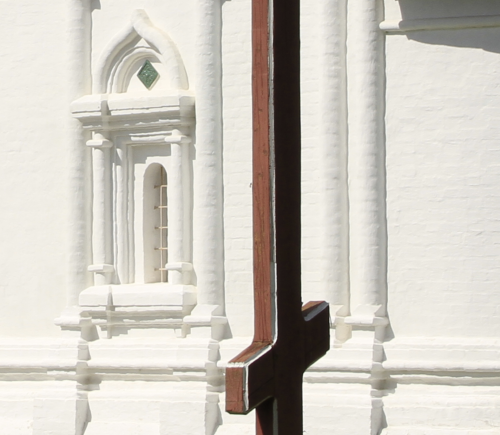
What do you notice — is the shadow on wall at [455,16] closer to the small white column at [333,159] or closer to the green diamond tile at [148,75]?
the small white column at [333,159]

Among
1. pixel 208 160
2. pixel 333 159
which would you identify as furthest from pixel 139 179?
pixel 333 159

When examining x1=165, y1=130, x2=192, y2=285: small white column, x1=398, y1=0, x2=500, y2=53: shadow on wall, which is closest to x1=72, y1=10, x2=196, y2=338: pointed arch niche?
x1=165, y1=130, x2=192, y2=285: small white column

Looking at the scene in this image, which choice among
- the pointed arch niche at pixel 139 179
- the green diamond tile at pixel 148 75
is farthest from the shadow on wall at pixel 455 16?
the green diamond tile at pixel 148 75

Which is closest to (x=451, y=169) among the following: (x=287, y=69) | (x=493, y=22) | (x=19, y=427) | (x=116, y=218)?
(x=493, y=22)

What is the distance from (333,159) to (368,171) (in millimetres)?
332

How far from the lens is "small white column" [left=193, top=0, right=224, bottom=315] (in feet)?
Answer: 32.3

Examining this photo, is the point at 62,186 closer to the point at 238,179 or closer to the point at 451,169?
the point at 238,179

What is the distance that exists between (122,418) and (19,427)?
1.07 meters

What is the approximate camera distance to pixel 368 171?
30.5 feet

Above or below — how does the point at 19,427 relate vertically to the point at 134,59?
below

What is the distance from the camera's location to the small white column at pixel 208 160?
985 centimetres

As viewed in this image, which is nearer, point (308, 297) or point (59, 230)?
point (308, 297)

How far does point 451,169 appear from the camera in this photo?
9117 mm

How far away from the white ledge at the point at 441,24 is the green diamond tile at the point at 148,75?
2296 mm
